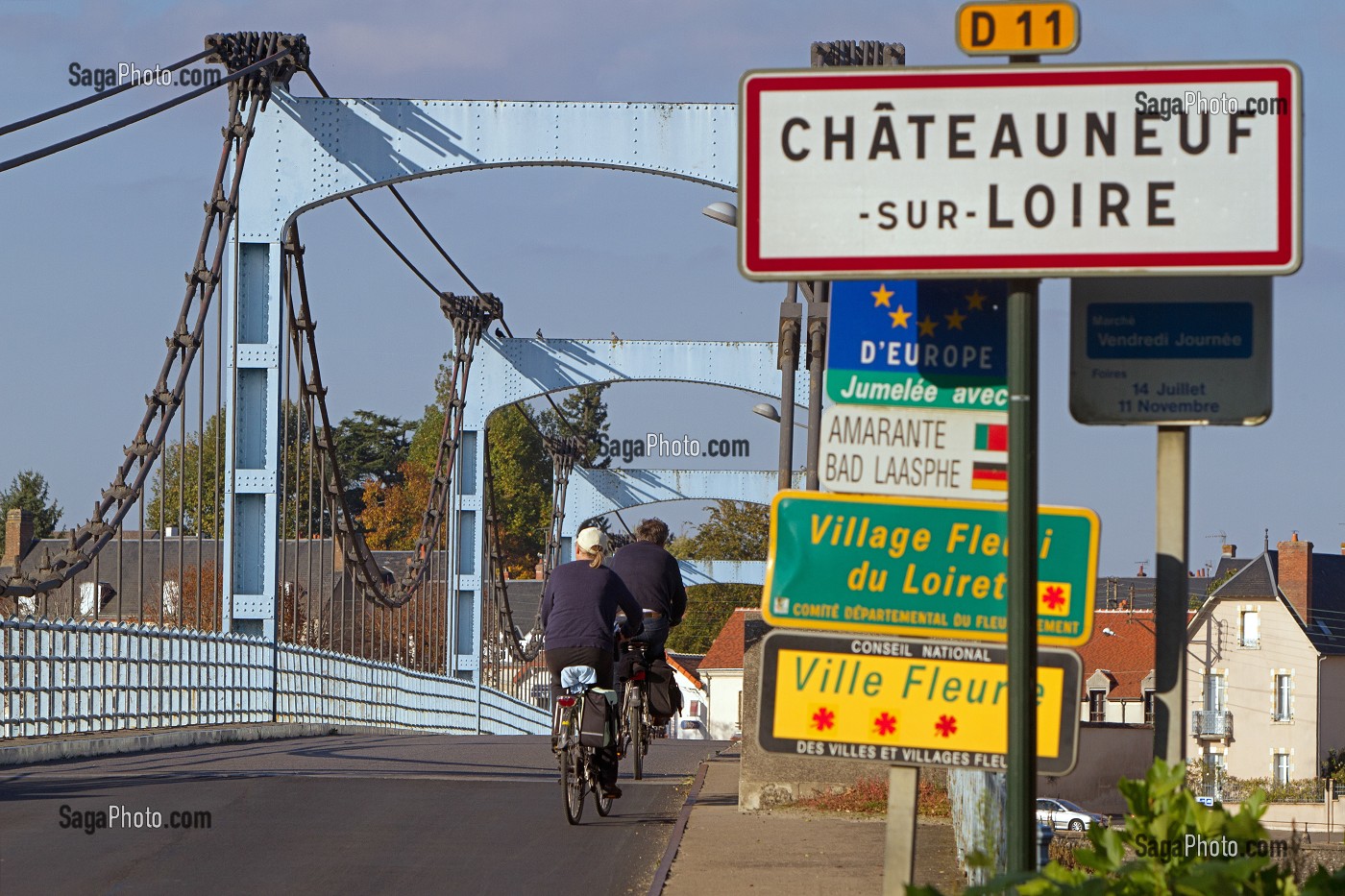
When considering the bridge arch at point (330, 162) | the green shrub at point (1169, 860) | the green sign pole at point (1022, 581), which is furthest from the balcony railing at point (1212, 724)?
the green sign pole at point (1022, 581)

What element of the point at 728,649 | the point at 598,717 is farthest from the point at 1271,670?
the point at 598,717

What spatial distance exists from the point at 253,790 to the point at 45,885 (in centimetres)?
323

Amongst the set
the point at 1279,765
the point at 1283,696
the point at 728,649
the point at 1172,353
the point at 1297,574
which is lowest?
the point at 1279,765

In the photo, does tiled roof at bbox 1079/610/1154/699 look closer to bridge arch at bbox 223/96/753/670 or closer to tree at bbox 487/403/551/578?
tree at bbox 487/403/551/578

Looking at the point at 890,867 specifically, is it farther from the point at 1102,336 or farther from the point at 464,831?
the point at 464,831

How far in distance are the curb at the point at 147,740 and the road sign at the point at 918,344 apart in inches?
353

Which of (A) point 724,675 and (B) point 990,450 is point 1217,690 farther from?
(B) point 990,450

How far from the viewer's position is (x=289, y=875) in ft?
23.6

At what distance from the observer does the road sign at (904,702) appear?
398 centimetres

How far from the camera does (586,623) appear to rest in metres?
9.36

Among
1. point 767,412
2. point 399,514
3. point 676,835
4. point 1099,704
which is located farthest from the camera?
point 399,514

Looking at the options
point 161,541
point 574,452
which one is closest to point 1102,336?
point 161,541

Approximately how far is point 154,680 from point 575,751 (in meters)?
7.04

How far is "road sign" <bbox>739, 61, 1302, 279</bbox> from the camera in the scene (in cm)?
335
